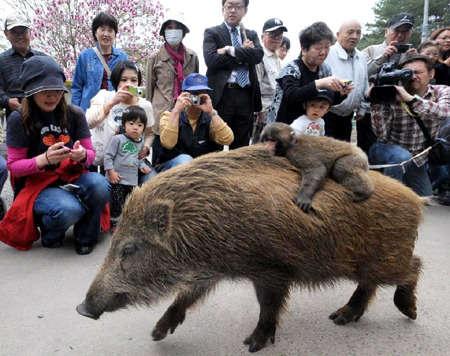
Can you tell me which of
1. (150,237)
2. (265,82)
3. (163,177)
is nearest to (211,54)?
(265,82)

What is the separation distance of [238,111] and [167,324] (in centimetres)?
290

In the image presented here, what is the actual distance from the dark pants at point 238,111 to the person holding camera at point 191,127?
580 millimetres

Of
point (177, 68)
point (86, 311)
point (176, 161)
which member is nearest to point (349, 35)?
point (177, 68)

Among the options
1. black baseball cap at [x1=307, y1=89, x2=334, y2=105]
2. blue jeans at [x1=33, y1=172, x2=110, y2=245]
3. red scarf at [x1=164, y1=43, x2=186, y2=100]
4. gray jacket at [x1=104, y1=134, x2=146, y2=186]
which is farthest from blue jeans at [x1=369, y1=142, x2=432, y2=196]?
blue jeans at [x1=33, y1=172, x2=110, y2=245]

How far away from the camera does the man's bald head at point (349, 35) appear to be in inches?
190

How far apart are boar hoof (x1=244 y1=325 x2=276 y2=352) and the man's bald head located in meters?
3.55

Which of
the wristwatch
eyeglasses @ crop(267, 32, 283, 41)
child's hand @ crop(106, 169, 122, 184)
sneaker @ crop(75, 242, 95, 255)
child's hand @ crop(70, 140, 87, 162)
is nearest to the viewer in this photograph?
child's hand @ crop(70, 140, 87, 162)

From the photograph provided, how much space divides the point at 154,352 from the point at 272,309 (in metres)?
0.71

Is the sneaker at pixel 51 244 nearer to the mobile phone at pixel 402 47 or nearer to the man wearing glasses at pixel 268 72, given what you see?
the man wearing glasses at pixel 268 72

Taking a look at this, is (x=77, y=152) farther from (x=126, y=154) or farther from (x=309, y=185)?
(x=309, y=185)

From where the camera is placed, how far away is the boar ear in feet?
7.19

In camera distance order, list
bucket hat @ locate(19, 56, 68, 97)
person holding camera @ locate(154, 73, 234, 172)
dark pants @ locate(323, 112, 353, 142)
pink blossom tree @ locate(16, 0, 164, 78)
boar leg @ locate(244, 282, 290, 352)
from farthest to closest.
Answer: pink blossom tree @ locate(16, 0, 164, 78) < dark pants @ locate(323, 112, 353, 142) < person holding camera @ locate(154, 73, 234, 172) < bucket hat @ locate(19, 56, 68, 97) < boar leg @ locate(244, 282, 290, 352)

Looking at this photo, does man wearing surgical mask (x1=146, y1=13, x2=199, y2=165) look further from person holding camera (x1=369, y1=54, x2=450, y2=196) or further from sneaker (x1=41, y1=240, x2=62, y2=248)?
person holding camera (x1=369, y1=54, x2=450, y2=196)

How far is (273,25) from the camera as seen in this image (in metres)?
6.04
